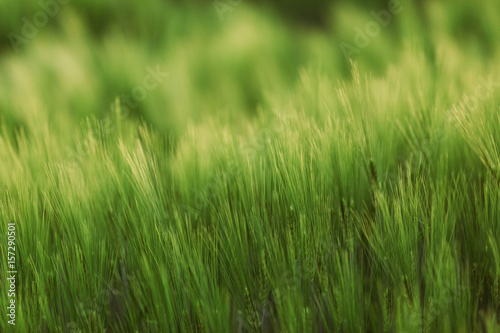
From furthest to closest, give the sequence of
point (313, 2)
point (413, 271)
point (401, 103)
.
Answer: point (313, 2), point (401, 103), point (413, 271)

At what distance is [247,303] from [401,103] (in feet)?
1.14

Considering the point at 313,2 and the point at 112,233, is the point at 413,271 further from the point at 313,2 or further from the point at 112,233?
the point at 313,2

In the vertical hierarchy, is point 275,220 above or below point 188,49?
below

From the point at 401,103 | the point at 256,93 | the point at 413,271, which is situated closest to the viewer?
the point at 413,271

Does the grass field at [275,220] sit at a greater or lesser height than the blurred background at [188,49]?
lesser

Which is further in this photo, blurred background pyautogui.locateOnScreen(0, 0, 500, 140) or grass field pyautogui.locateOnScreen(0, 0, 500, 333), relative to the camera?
blurred background pyautogui.locateOnScreen(0, 0, 500, 140)

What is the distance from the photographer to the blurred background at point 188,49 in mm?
864

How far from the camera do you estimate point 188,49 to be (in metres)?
1.05

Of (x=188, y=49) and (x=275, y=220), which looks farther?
(x=188, y=49)

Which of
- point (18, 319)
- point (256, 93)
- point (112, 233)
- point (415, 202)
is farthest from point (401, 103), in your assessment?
point (18, 319)

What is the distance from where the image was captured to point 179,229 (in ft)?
1.88

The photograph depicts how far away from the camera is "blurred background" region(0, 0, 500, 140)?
2.84 feet

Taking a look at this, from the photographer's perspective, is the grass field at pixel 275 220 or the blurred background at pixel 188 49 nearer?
the grass field at pixel 275 220

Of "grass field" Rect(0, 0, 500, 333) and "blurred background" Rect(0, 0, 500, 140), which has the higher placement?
"blurred background" Rect(0, 0, 500, 140)
